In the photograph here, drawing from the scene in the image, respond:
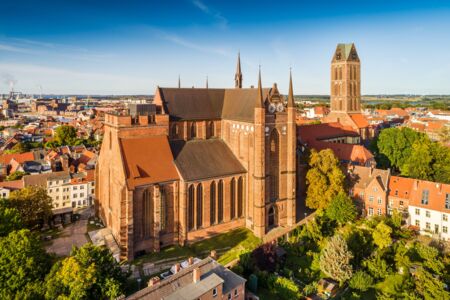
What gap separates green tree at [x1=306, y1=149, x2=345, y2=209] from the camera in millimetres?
49594

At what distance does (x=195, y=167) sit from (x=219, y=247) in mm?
10874

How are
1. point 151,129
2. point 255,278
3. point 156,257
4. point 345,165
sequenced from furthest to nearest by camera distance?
1. point 345,165
2. point 151,129
3. point 156,257
4. point 255,278

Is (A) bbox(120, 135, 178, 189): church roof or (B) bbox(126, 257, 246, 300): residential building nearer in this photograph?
(B) bbox(126, 257, 246, 300): residential building

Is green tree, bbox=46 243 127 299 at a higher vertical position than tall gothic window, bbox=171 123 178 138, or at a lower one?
lower

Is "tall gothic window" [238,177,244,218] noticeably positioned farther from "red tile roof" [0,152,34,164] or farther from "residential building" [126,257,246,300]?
"red tile roof" [0,152,34,164]

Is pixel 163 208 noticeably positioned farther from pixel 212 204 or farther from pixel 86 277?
pixel 86 277

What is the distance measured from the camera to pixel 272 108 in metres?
46.6

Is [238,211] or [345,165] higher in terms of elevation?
[345,165]

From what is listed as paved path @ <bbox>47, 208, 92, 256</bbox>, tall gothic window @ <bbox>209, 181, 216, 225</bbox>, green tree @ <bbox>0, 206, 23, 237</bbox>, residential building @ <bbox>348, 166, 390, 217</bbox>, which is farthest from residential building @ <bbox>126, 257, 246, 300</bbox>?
residential building @ <bbox>348, 166, 390, 217</bbox>

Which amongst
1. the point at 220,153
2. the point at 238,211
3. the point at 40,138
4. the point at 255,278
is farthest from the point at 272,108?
the point at 40,138

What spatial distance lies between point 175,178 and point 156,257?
9844 mm

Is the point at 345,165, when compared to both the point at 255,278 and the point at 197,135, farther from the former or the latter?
the point at 255,278

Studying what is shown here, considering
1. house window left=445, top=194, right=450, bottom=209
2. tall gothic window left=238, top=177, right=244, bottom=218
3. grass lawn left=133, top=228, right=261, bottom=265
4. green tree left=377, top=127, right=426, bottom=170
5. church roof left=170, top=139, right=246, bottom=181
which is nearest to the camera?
grass lawn left=133, top=228, right=261, bottom=265

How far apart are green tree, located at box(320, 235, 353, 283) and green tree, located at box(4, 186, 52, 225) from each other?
38.5 meters
